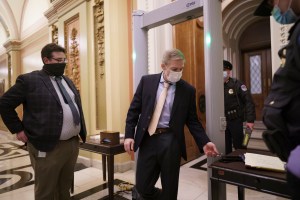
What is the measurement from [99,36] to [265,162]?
3.88 meters

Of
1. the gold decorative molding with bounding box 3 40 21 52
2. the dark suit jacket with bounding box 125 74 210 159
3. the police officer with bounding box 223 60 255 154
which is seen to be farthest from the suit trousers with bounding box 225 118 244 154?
the gold decorative molding with bounding box 3 40 21 52

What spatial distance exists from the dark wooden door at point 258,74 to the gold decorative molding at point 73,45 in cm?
660

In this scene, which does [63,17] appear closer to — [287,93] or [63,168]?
[63,168]

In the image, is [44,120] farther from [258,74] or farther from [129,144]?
[258,74]

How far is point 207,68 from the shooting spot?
75.7 inches

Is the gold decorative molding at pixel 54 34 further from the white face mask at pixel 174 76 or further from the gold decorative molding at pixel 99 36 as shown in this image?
the white face mask at pixel 174 76

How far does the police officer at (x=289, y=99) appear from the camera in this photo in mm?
867

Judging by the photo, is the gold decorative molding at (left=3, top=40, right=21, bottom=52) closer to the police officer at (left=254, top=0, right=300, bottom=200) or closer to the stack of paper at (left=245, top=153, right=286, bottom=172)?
the stack of paper at (left=245, top=153, right=286, bottom=172)

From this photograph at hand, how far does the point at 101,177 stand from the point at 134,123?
2302mm

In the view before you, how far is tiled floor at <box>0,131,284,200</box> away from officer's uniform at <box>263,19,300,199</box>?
7.69 ft

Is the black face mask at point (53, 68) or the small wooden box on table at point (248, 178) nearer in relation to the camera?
the small wooden box on table at point (248, 178)

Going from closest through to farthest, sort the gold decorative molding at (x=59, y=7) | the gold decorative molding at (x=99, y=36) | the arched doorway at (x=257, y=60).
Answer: the gold decorative molding at (x=99, y=36) < the gold decorative molding at (x=59, y=7) < the arched doorway at (x=257, y=60)

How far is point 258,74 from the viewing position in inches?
344

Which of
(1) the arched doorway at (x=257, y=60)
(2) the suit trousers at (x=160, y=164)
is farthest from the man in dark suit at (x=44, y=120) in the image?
(1) the arched doorway at (x=257, y=60)
